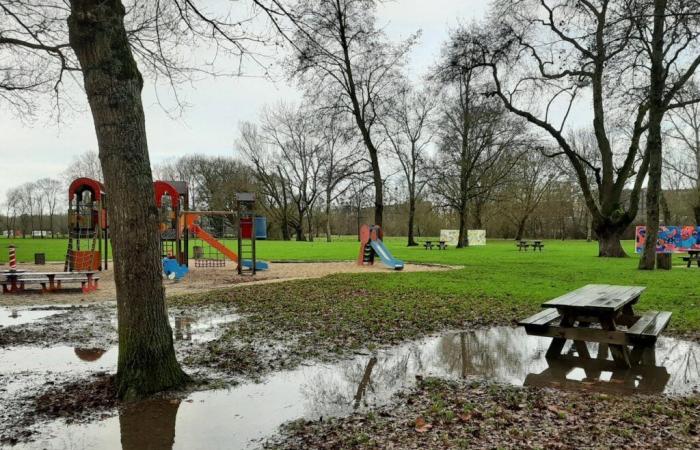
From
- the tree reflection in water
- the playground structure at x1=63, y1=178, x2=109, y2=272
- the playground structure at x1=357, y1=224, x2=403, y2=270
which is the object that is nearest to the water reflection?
the tree reflection in water

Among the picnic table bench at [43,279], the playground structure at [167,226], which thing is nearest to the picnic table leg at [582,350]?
the picnic table bench at [43,279]

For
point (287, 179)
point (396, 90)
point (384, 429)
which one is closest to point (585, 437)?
point (384, 429)

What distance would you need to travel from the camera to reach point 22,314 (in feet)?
33.0

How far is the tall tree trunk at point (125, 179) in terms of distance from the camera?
473 centimetres

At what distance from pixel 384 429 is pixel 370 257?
58.8ft

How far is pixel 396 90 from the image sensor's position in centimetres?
2794

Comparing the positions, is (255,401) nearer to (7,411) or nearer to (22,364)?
(7,411)

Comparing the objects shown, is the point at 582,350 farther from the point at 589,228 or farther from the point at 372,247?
the point at 589,228

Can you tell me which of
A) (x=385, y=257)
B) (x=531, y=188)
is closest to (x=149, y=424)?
(x=385, y=257)

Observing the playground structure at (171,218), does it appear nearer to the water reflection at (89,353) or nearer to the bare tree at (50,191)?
the water reflection at (89,353)

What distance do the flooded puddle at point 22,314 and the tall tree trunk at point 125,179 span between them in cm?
550

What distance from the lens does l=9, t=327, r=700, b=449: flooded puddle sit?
3992 millimetres

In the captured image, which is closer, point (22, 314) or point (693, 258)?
point (22, 314)

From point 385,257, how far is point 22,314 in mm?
12778
